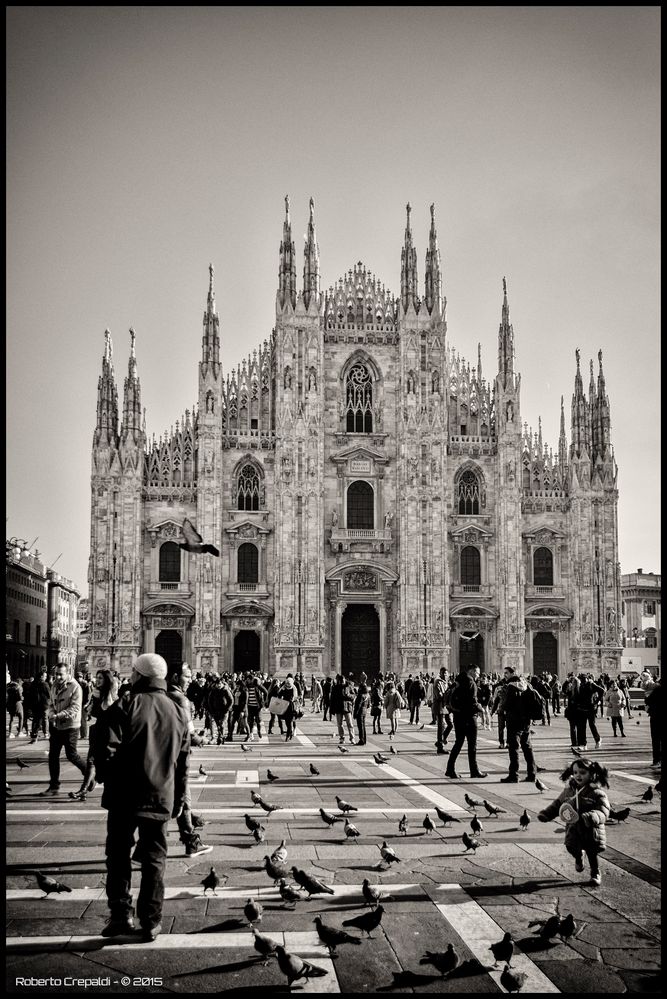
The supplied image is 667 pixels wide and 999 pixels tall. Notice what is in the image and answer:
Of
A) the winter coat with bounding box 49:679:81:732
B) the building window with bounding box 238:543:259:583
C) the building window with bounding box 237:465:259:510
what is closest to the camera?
the winter coat with bounding box 49:679:81:732

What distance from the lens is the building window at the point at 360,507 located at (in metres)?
43.6

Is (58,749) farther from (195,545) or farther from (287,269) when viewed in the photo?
(287,269)

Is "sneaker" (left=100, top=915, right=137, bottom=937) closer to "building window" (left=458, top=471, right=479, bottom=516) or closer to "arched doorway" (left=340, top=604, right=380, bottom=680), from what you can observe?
"arched doorway" (left=340, top=604, right=380, bottom=680)

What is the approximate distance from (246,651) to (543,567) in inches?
577

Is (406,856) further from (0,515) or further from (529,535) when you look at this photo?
(529,535)

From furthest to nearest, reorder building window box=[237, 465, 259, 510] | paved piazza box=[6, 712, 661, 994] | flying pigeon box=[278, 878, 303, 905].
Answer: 1. building window box=[237, 465, 259, 510]
2. flying pigeon box=[278, 878, 303, 905]
3. paved piazza box=[6, 712, 661, 994]

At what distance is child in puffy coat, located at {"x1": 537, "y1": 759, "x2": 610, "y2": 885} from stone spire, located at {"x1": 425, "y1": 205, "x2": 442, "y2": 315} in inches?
1495

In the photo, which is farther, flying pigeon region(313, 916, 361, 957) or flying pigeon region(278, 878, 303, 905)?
flying pigeon region(278, 878, 303, 905)

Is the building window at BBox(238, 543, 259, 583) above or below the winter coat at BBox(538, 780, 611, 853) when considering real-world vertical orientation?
above

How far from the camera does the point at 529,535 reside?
44531 mm

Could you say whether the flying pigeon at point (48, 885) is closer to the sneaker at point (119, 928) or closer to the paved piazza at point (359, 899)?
the paved piazza at point (359, 899)

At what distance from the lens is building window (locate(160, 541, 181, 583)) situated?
41969mm

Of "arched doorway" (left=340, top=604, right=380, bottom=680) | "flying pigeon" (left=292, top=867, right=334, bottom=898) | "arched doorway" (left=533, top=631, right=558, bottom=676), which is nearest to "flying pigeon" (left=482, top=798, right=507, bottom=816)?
"flying pigeon" (left=292, top=867, right=334, bottom=898)

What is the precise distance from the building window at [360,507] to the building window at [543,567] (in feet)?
26.6
